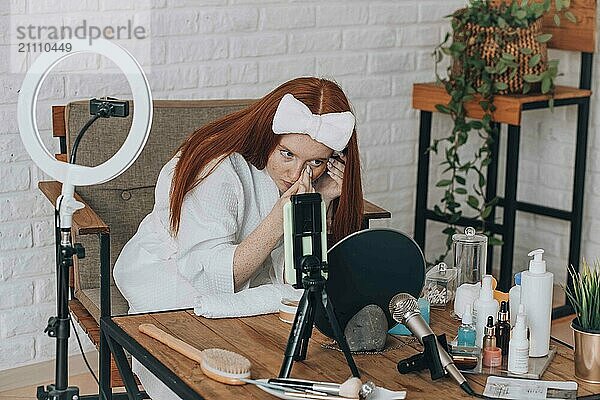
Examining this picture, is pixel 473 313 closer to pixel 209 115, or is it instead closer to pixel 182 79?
pixel 209 115

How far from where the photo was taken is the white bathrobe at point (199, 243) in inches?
87.5

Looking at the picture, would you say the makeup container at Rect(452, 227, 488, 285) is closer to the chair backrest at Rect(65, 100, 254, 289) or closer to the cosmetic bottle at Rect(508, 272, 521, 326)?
the cosmetic bottle at Rect(508, 272, 521, 326)

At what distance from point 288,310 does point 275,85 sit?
58.9 inches

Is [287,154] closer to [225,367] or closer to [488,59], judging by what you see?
[225,367]

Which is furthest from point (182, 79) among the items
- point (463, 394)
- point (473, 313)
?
point (463, 394)

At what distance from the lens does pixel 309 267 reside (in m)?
1.61

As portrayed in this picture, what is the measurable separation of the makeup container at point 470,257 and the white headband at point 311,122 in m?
0.33

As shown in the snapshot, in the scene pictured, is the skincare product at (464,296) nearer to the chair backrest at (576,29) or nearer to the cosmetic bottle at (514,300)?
the cosmetic bottle at (514,300)

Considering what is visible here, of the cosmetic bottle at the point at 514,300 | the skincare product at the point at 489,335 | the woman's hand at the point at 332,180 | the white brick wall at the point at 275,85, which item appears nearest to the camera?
the skincare product at the point at 489,335

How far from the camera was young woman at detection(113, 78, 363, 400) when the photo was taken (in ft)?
7.11

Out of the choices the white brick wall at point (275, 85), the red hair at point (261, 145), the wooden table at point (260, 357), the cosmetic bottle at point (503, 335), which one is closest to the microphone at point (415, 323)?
the wooden table at point (260, 357)

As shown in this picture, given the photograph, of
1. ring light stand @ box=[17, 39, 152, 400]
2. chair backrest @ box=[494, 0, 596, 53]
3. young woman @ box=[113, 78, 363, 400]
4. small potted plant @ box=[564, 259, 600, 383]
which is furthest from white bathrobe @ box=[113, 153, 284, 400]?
chair backrest @ box=[494, 0, 596, 53]

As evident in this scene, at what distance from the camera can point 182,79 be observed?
10.2ft

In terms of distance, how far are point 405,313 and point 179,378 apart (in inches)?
14.7
